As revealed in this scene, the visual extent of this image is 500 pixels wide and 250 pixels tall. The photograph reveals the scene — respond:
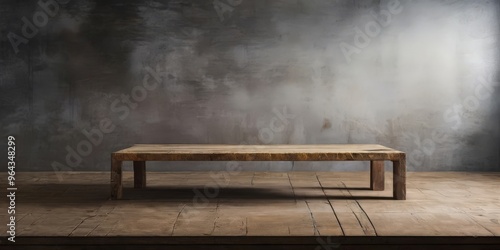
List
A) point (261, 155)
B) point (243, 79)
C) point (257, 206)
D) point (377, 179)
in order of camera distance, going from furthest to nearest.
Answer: point (243, 79), point (377, 179), point (261, 155), point (257, 206)

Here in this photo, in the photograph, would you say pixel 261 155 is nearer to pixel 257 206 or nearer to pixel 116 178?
pixel 257 206

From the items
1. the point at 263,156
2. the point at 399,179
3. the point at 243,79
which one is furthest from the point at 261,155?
the point at 243,79

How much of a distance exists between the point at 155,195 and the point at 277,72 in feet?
7.78

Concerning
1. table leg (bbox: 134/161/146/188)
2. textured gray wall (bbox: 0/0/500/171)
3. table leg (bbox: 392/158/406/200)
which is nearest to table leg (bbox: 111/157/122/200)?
table leg (bbox: 134/161/146/188)

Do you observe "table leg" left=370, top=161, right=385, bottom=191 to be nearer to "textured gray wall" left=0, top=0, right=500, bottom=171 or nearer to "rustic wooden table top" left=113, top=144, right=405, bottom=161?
"rustic wooden table top" left=113, top=144, right=405, bottom=161

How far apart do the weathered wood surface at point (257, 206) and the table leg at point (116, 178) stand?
9 centimetres

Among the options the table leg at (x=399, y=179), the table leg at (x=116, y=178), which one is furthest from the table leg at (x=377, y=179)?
the table leg at (x=116, y=178)

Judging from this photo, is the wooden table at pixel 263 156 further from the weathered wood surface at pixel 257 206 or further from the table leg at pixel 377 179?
the table leg at pixel 377 179

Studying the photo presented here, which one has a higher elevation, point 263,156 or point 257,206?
point 263,156

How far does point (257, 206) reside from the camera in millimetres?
4777

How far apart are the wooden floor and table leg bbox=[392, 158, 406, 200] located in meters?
0.12

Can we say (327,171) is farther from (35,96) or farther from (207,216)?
(35,96)

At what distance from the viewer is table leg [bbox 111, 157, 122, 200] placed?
4941 millimetres

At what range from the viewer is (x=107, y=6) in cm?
702
